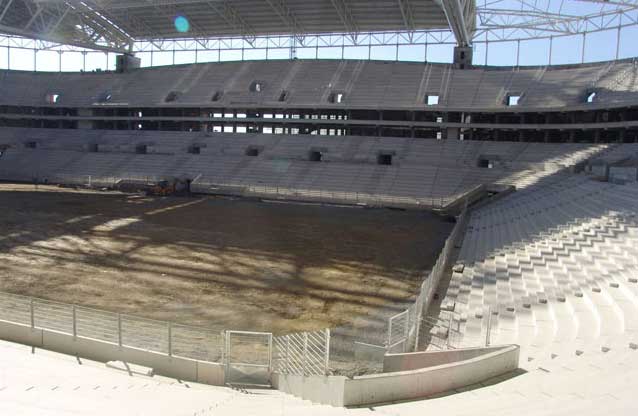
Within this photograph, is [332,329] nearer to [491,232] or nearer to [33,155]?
[491,232]

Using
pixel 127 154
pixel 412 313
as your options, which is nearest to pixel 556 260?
pixel 412 313

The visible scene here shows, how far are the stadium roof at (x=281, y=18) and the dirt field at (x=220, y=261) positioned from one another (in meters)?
19.1

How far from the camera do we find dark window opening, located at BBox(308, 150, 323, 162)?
44281 mm

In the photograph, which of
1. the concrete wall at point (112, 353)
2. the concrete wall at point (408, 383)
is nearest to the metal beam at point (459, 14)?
the concrete wall at point (112, 353)

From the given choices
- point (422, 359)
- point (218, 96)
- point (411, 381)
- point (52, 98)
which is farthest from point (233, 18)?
point (411, 381)

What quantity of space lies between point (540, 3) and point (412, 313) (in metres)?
35.2

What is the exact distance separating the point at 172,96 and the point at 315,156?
63.1 ft

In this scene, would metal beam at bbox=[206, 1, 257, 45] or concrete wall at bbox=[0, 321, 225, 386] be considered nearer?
concrete wall at bbox=[0, 321, 225, 386]

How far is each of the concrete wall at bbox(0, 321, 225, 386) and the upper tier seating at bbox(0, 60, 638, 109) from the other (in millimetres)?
36945

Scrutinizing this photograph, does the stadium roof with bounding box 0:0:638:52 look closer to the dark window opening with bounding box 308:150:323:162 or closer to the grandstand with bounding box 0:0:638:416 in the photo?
the grandstand with bounding box 0:0:638:416

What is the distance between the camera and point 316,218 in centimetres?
2894

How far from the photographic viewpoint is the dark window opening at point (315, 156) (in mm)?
44281

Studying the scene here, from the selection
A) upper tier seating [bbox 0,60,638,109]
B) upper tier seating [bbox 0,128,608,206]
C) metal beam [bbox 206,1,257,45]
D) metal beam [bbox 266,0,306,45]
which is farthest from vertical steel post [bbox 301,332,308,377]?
metal beam [bbox 206,1,257,45]

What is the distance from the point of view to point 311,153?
4447 centimetres
